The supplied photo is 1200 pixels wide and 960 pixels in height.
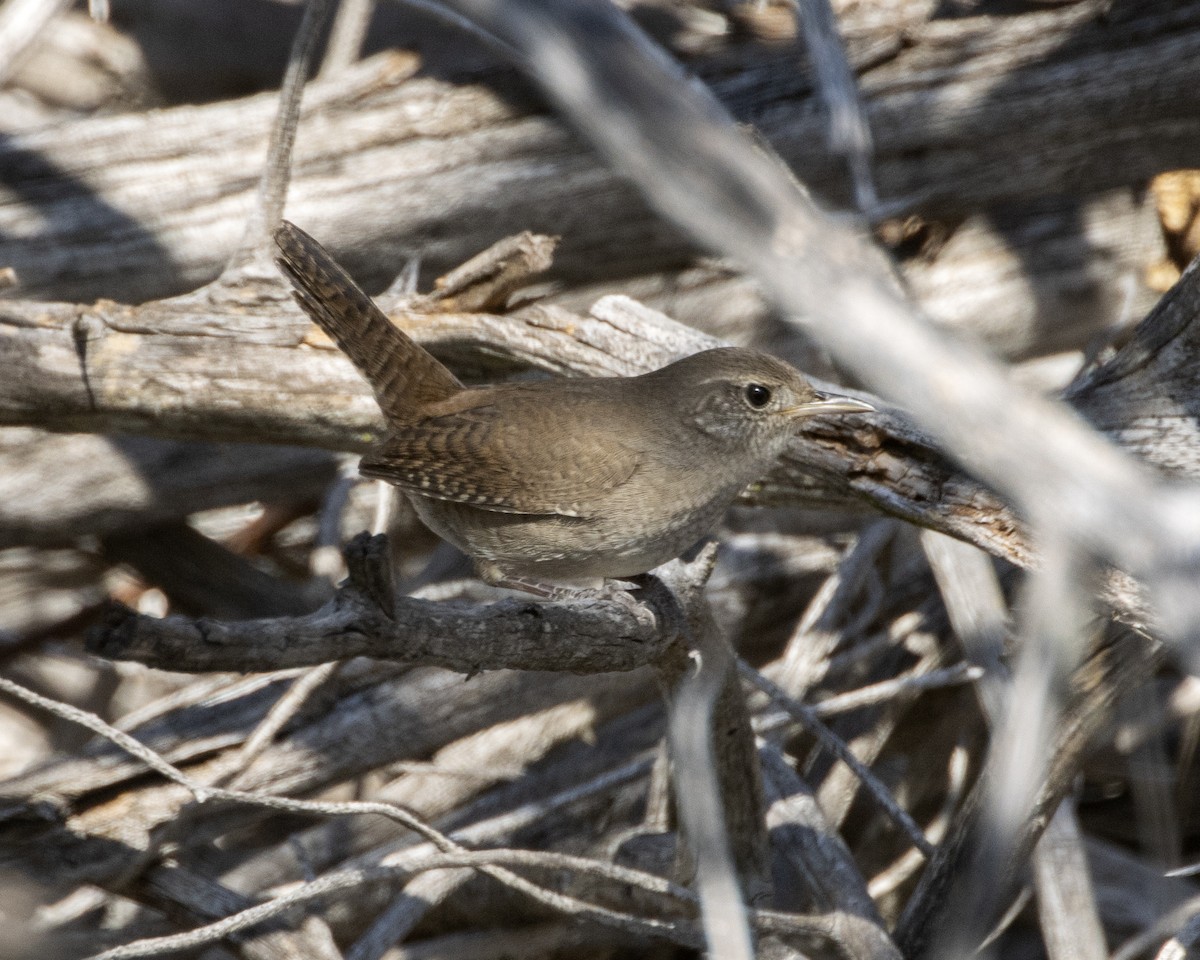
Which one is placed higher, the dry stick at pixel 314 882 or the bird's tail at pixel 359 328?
the bird's tail at pixel 359 328

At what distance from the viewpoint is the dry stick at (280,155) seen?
303 cm

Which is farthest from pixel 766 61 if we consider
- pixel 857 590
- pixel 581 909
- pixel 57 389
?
pixel 581 909

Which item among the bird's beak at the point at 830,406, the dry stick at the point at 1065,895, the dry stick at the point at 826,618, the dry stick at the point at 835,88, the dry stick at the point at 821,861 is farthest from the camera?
the dry stick at the point at 826,618

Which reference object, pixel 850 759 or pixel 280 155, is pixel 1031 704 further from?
pixel 280 155

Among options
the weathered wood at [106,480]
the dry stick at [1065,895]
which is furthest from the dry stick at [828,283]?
the weathered wood at [106,480]

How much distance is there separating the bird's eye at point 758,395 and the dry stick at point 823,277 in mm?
1796

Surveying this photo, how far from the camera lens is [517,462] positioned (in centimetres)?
280

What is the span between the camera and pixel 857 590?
3.72 m

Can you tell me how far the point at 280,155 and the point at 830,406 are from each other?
1470 mm

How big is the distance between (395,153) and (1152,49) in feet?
7.45

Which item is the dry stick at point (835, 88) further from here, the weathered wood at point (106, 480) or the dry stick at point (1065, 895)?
the weathered wood at point (106, 480)

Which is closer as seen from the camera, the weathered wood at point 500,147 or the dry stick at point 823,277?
the dry stick at point 823,277

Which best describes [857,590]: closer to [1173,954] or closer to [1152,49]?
[1173,954]

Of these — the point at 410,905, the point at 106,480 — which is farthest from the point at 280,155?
the point at 410,905
